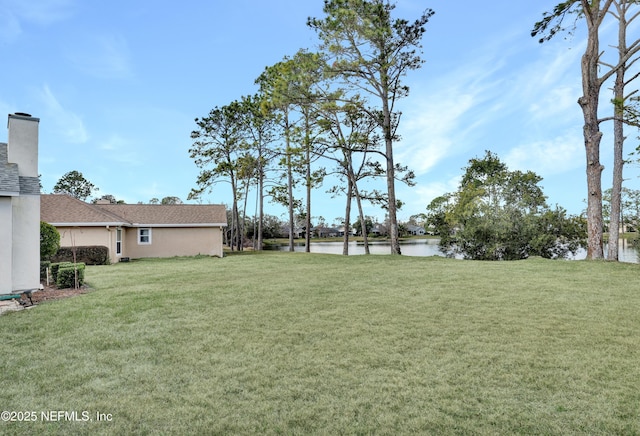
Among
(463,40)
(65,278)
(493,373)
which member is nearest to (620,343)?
(493,373)

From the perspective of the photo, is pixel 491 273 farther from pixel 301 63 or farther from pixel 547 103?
pixel 301 63

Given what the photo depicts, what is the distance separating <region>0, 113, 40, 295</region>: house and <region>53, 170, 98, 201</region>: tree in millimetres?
46985

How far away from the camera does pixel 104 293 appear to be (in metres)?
8.27

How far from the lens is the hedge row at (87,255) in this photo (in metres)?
16.8

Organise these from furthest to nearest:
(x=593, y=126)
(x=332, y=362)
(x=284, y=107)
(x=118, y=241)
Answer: (x=284, y=107) < (x=118, y=241) < (x=593, y=126) < (x=332, y=362)

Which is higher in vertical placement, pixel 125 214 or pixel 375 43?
pixel 375 43

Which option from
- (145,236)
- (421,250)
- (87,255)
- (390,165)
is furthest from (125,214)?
(421,250)

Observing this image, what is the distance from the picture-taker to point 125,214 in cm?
2130

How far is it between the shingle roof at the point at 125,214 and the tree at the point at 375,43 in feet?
35.3

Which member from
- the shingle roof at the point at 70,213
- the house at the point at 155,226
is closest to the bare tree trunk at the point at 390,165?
the house at the point at 155,226

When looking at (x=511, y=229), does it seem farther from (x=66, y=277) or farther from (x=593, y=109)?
(x=66, y=277)

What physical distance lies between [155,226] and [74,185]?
3763 centimetres

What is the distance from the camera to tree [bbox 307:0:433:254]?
54.7ft

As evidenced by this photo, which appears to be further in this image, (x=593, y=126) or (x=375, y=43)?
(x=375, y=43)
